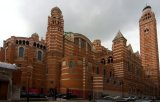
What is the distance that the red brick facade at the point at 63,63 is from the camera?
6550 cm

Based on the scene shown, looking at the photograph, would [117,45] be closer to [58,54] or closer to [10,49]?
[58,54]

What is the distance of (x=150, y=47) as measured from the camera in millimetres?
105562

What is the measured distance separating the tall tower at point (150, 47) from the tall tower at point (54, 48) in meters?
46.9

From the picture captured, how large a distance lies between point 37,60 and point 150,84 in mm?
54191

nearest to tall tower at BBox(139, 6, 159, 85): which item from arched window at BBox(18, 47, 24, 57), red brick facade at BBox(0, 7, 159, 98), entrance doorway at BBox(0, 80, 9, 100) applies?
red brick facade at BBox(0, 7, 159, 98)

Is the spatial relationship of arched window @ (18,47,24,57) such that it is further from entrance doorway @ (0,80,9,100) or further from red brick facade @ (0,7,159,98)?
entrance doorway @ (0,80,9,100)

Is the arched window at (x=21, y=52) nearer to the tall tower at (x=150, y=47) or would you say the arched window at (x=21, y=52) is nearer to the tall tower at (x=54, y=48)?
Result: the tall tower at (x=54, y=48)

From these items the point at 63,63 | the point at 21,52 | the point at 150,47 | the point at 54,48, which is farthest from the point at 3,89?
the point at 150,47

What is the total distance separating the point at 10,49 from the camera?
6681cm

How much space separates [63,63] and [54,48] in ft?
15.6

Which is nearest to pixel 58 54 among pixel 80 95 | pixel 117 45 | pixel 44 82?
pixel 44 82

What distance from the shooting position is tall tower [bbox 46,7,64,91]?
68312 mm

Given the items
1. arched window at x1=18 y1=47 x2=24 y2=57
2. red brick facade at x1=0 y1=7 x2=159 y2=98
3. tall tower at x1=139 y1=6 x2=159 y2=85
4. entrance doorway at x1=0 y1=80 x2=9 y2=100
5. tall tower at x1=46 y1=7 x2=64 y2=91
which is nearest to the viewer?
entrance doorway at x1=0 y1=80 x2=9 y2=100

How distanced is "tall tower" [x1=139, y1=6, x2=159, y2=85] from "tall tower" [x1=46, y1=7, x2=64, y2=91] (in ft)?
154
